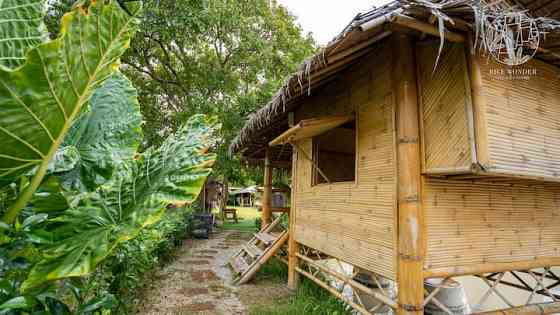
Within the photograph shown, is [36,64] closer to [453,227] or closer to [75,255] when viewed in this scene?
[75,255]

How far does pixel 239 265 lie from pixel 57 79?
191 inches

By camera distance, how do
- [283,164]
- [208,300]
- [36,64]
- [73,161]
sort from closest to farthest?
[36,64], [73,161], [208,300], [283,164]

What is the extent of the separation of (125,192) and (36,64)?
17.6 inches

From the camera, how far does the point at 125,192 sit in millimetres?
871

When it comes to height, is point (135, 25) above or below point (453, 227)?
above

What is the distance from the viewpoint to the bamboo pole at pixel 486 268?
219 centimetres

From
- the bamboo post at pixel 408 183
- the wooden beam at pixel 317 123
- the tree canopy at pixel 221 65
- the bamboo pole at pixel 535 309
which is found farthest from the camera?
the tree canopy at pixel 221 65

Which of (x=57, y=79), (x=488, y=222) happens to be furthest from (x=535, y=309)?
(x=57, y=79)

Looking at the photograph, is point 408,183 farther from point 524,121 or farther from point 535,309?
point 535,309

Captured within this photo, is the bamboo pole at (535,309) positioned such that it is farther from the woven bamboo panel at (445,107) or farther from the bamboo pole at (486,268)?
the woven bamboo panel at (445,107)

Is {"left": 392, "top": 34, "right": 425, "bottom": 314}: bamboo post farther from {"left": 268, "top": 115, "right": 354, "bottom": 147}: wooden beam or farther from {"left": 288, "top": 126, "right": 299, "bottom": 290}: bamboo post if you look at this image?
{"left": 288, "top": 126, "right": 299, "bottom": 290}: bamboo post

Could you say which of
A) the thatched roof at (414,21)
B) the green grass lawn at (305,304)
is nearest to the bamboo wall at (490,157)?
the thatched roof at (414,21)

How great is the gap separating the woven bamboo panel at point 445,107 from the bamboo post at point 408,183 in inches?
3.1

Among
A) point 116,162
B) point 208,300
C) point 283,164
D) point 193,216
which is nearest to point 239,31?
point 283,164
